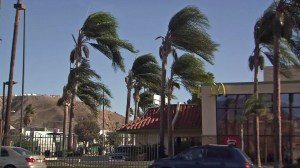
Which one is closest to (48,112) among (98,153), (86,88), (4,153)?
(86,88)

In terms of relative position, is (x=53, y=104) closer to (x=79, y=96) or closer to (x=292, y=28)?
(x=79, y=96)

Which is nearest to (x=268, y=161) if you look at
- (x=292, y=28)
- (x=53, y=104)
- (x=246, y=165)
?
(x=292, y=28)

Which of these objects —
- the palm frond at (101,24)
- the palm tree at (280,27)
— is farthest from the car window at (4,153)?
the palm tree at (280,27)

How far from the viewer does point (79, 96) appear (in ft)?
107

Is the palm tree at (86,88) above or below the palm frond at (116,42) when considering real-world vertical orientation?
below

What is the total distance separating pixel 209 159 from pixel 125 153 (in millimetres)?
9449

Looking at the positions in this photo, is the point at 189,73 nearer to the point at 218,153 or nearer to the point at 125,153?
the point at 125,153

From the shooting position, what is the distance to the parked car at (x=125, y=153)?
88.4 feet

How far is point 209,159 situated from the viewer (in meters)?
18.6

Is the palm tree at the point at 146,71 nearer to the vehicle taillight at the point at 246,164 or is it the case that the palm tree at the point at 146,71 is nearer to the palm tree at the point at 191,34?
the palm tree at the point at 191,34

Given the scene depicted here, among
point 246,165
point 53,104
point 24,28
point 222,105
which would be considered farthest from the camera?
point 53,104

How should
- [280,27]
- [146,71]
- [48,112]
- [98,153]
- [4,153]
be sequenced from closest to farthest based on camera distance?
[4,153], [280,27], [98,153], [146,71], [48,112]

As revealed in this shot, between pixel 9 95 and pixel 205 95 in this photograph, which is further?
pixel 205 95

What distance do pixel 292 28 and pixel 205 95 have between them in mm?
11157
